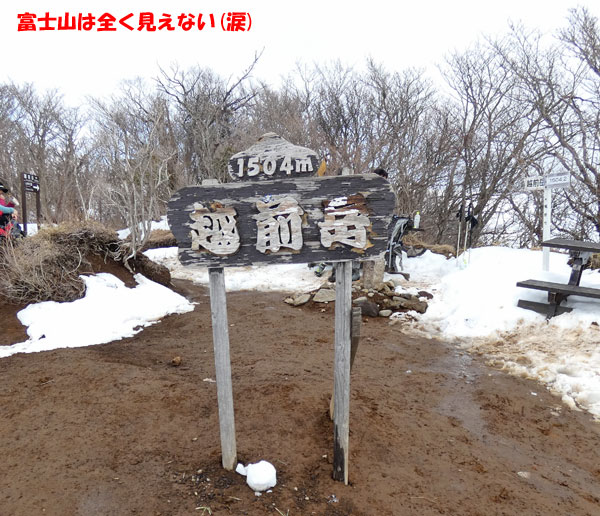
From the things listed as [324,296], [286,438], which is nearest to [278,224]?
[286,438]


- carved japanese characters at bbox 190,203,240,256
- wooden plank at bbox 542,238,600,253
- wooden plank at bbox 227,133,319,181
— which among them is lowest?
wooden plank at bbox 542,238,600,253

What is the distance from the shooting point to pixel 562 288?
5016 millimetres

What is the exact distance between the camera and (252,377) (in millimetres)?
3771

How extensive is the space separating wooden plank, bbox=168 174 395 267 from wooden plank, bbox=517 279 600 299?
4167mm

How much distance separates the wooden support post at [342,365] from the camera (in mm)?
2189

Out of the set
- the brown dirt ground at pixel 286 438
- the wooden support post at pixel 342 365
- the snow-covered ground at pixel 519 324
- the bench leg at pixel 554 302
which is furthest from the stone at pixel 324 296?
the wooden support post at pixel 342 365

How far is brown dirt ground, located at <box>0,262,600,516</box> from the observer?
219 centimetres

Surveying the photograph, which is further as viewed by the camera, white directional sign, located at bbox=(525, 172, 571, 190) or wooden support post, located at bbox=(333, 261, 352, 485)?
white directional sign, located at bbox=(525, 172, 571, 190)

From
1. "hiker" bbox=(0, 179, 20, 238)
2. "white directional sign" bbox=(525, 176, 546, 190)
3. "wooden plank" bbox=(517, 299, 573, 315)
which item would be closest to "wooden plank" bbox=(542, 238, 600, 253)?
"wooden plank" bbox=(517, 299, 573, 315)

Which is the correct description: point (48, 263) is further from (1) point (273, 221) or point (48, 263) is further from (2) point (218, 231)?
(1) point (273, 221)

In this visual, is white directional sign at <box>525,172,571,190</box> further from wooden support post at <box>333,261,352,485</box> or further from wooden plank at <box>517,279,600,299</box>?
wooden support post at <box>333,261,352,485</box>

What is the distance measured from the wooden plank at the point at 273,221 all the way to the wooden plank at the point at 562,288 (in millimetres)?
4167

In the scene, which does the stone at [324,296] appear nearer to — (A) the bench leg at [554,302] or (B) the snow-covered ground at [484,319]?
(B) the snow-covered ground at [484,319]

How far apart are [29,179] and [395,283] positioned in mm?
8731
